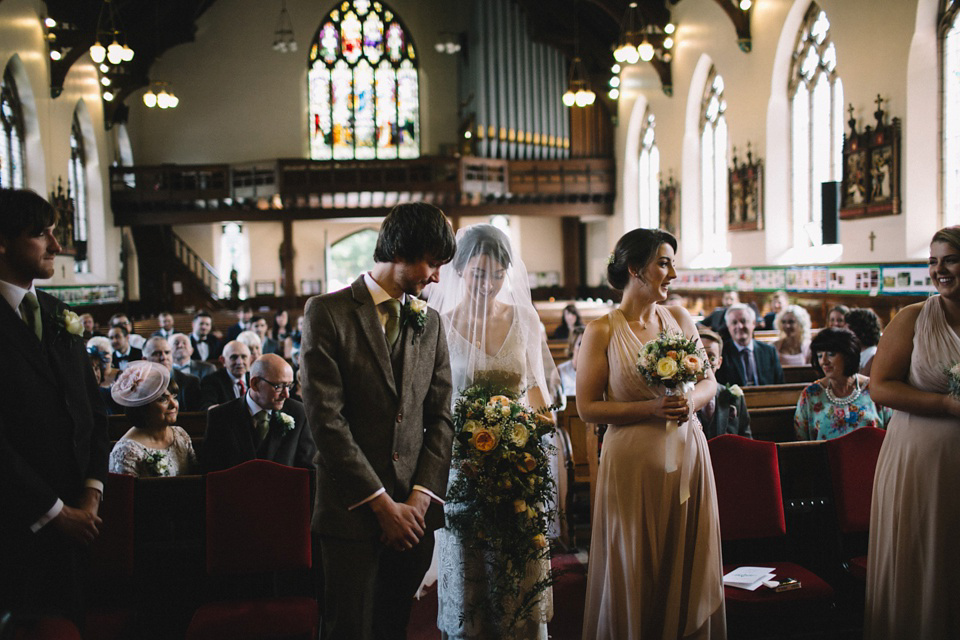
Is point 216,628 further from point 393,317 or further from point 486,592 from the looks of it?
point 393,317

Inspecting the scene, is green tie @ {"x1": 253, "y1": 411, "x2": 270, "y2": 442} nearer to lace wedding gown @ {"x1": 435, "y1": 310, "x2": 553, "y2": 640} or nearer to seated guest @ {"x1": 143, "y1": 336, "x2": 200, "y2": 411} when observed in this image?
lace wedding gown @ {"x1": 435, "y1": 310, "x2": 553, "y2": 640}

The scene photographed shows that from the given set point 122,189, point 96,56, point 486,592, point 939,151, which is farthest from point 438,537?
point 122,189

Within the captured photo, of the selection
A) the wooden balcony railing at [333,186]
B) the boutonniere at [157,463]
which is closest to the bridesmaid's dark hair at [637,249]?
the boutonniere at [157,463]

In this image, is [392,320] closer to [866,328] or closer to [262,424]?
[262,424]

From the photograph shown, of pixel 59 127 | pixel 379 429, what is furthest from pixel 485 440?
pixel 59 127

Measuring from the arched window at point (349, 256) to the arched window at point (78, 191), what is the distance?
Answer: 599cm

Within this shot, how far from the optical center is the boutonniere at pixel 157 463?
3311 millimetres

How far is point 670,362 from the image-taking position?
2.45 meters

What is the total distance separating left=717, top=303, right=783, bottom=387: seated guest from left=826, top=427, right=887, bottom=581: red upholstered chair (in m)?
2.11

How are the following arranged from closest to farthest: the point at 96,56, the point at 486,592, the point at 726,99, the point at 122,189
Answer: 1. the point at 486,592
2. the point at 96,56
3. the point at 726,99
4. the point at 122,189

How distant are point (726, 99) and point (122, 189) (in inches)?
499

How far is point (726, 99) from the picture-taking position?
12.6 metres

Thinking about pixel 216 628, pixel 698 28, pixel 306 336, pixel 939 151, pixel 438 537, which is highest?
pixel 698 28

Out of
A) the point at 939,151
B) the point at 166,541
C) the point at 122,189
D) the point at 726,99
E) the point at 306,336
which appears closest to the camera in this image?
the point at 306,336
